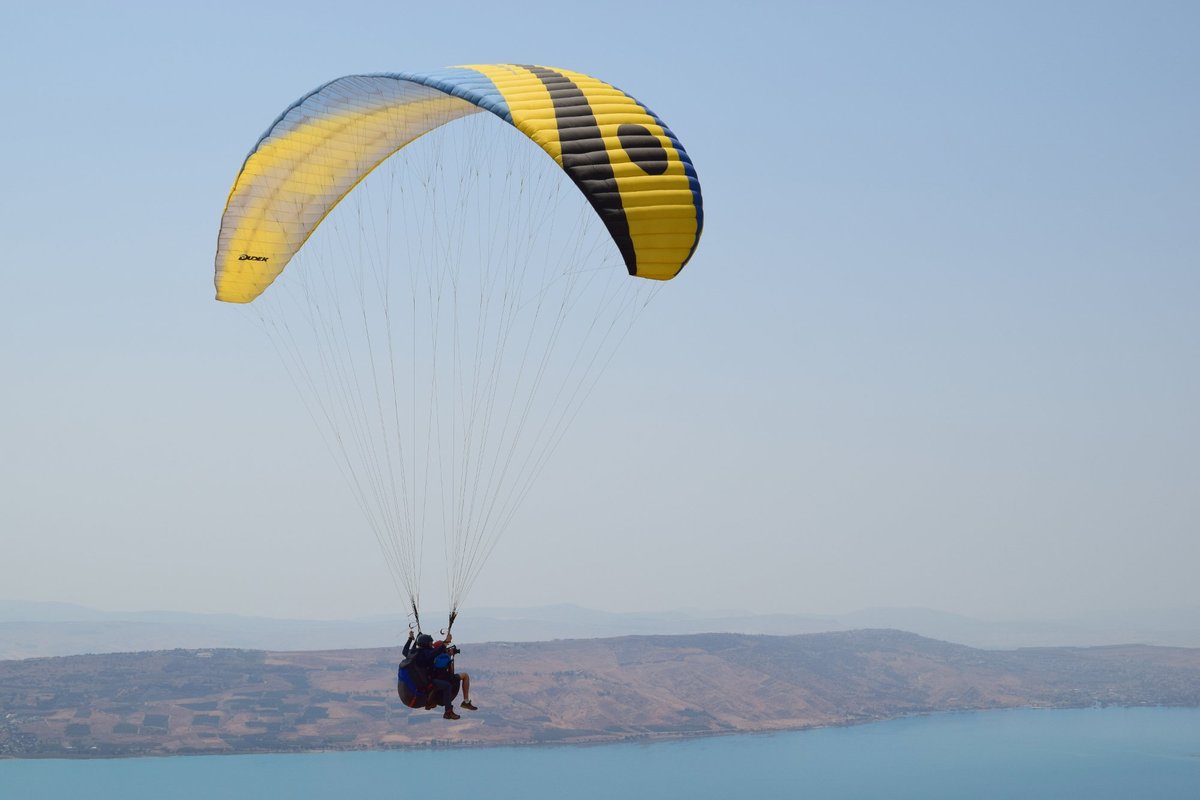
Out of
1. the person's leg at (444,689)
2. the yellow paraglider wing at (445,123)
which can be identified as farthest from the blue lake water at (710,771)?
the person's leg at (444,689)

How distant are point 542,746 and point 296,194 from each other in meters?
134

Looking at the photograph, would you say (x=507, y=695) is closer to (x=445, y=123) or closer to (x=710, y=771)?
(x=710, y=771)

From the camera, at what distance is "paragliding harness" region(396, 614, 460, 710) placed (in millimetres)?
16594

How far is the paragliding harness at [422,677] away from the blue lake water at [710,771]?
328 feet

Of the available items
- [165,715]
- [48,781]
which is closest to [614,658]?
[165,715]

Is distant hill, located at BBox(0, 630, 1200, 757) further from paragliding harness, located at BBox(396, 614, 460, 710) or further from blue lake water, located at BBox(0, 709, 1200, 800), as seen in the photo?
paragliding harness, located at BBox(396, 614, 460, 710)

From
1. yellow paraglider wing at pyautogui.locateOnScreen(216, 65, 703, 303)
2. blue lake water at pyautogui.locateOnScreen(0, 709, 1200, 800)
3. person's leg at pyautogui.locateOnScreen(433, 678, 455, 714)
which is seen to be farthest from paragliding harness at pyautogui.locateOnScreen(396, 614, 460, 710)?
blue lake water at pyautogui.locateOnScreen(0, 709, 1200, 800)

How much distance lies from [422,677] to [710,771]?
11899cm

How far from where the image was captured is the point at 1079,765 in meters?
131

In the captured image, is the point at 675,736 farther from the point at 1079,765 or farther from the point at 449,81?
the point at 449,81

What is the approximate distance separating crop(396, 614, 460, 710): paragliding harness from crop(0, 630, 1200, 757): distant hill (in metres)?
131

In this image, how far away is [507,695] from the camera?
16275 cm

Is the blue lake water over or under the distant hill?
under

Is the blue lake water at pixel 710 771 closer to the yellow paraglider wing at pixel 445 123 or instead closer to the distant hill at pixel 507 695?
the distant hill at pixel 507 695
